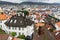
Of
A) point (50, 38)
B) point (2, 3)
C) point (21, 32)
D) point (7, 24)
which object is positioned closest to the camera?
point (50, 38)

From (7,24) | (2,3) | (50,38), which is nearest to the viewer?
(50,38)

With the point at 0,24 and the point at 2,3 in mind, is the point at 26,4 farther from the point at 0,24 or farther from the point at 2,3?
the point at 0,24

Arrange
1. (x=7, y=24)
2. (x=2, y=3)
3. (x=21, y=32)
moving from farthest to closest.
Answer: (x=2, y=3), (x=7, y=24), (x=21, y=32)

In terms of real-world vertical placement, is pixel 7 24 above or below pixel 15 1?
above

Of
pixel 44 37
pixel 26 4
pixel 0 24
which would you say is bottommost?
pixel 26 4

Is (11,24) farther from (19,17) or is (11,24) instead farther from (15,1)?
(15,1)

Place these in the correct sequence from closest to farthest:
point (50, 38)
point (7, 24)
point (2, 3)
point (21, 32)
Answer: point (50, 38)
point (21, 32)
point (7, 24)
point (2, 3)

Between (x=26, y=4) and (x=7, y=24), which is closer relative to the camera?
(x=7, y=24)

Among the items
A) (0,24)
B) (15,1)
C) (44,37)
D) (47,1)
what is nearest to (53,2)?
(47,1)

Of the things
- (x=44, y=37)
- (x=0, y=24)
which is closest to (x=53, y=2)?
(x=0, y=24)
